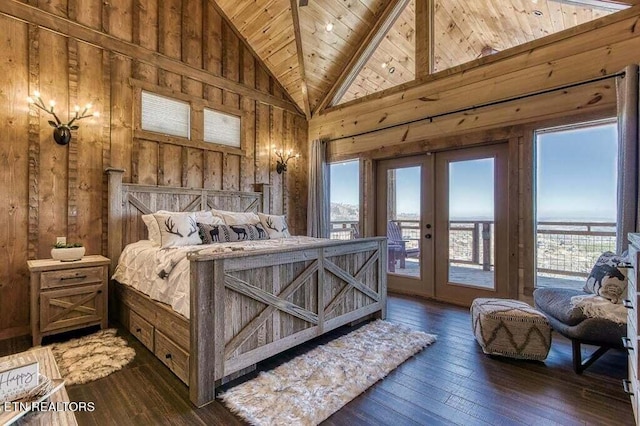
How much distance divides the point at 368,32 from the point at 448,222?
324 cm

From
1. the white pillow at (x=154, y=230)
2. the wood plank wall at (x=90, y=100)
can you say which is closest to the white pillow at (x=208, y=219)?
the white pillow at (x=154, y=230)

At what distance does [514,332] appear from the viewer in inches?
102

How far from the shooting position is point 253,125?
16.9 ft

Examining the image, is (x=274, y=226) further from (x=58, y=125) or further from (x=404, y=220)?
(x=58, y=125)

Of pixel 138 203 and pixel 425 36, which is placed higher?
pixel 425 36

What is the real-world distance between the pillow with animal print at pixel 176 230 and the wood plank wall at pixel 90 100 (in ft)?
3.07

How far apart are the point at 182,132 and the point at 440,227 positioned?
395 cm

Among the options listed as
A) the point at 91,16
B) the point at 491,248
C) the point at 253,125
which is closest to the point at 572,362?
the point at 491,248

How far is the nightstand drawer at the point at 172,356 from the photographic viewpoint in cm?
214

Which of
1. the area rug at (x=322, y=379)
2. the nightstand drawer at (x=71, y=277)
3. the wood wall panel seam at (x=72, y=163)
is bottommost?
the area rug at (x=322, y=379)

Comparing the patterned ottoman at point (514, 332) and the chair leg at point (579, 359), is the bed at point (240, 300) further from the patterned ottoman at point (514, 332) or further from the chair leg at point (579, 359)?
the chair leg at point (579, 359)

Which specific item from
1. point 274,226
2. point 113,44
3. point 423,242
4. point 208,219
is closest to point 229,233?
point 208,219

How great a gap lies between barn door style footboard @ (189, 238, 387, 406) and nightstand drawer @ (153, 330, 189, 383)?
0.54ft

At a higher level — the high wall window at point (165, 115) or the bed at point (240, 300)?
the high wall window at point (165, 115)
